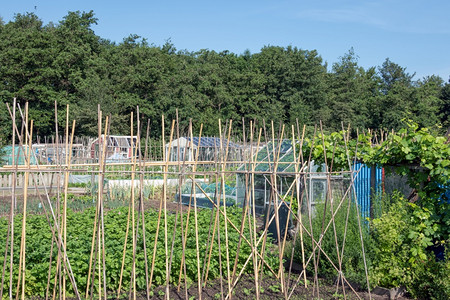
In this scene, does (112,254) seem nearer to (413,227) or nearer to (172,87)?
(413,227)

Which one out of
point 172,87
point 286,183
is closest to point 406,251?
point 286,183

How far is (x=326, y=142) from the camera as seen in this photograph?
7766 mm

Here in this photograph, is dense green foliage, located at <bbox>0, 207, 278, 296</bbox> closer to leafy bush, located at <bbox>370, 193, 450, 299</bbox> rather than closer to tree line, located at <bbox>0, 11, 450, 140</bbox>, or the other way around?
leafy bush, located at <bbox>370, 193, 450, 299</bbox>

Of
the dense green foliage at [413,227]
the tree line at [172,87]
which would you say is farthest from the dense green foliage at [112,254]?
the tree line at [172,87]

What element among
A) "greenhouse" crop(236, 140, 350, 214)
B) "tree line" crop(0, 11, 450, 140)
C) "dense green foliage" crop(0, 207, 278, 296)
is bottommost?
"dense green foliage" crop(0, 207, 278, 296)

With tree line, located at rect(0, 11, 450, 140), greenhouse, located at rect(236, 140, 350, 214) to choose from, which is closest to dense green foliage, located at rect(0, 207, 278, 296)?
greenhouse, located at rect(236, 140, 350, 214)

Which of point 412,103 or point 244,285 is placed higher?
point 412,103

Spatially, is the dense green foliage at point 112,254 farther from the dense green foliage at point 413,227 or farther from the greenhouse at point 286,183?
the greenhouse at point 286,183

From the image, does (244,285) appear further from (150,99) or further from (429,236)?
(150,99)

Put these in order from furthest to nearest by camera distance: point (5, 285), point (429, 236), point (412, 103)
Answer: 1. point (412, 103)
2. point (429, 236)
3. point (5, 285)

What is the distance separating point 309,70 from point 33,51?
22.7 metres

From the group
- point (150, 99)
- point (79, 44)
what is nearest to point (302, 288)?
point (150, 99)

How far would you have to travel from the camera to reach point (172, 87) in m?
37.5

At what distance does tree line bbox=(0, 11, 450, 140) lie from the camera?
33.5 m
